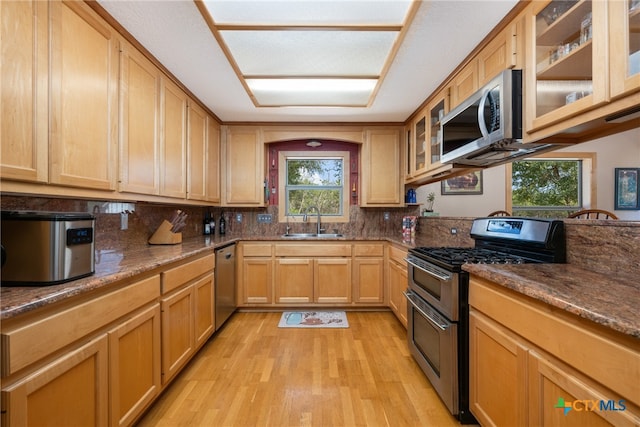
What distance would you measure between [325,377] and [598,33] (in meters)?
2.40

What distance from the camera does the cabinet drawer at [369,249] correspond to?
3.41 m

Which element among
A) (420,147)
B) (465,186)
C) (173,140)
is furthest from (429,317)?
(465,186)

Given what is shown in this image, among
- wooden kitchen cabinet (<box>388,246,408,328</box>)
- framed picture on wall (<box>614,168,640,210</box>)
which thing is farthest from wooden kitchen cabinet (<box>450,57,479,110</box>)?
framed picture on wall (<box>614,168,640,210</box>)

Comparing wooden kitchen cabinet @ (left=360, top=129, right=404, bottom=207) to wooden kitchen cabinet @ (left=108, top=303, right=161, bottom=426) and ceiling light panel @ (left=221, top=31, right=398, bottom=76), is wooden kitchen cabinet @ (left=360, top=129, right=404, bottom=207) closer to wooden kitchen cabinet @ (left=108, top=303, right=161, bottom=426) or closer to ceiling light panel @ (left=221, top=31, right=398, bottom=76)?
ceiling light panel @ (left=221, top=31, right=398, bottom=76)

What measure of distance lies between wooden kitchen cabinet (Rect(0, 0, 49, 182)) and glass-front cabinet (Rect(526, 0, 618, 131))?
235 centimetres

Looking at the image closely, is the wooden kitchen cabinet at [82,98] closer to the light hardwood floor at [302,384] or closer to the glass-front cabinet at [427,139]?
the light hardwood floor at [302,384]

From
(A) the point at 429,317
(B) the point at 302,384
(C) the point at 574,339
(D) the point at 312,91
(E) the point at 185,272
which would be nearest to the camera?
(C) the point at 574,339

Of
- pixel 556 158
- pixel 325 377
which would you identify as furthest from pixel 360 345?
pixel 556 158

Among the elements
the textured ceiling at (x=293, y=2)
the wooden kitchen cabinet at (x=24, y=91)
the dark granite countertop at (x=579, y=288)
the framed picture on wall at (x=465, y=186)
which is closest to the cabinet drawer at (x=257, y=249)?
the textured ceiling at (x=293, y=2)

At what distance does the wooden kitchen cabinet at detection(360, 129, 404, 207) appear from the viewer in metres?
3.70

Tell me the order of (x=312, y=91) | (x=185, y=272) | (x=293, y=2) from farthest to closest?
(x=312, y=91) → (x=185, y=272) → (x=293, y=2)

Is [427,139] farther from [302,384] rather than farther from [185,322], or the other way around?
→ [185,322]

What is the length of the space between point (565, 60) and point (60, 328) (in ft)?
8.07

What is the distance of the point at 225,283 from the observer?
117 inches
